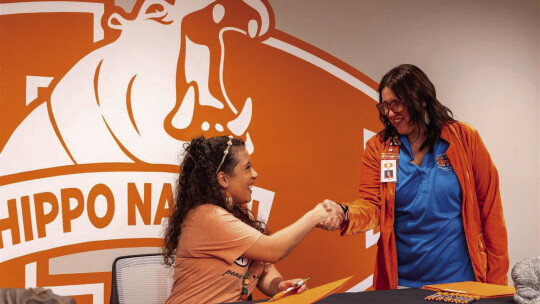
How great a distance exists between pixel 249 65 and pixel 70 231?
142cm

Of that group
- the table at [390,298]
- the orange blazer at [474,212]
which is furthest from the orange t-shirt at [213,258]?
the orange blazer at [474,212]

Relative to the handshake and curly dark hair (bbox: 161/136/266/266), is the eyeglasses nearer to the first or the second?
the handshake

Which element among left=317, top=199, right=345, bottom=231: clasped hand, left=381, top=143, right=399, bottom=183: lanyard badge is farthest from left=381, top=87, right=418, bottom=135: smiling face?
left=317, top=199, right=345, bottom=231: clasped hand

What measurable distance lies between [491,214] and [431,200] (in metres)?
0.29

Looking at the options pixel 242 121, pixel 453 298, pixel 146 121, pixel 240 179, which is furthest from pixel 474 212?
pixel 146 121

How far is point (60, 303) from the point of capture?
1.19 meters

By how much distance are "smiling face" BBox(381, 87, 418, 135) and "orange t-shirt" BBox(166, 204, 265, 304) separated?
0.89 metres

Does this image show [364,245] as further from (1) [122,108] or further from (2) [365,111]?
(1) [122,108]

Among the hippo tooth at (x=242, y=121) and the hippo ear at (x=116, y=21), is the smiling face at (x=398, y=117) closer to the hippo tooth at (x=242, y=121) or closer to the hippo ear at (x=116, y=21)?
the hippo tooth at (x=242, y=121)

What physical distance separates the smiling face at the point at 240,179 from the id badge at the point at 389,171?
64 centimetres

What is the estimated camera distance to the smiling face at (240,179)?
7.61ft

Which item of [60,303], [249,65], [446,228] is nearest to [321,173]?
[249,65]

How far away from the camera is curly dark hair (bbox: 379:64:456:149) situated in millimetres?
2443

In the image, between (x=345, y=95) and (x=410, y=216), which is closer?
(x=410, y=216)
